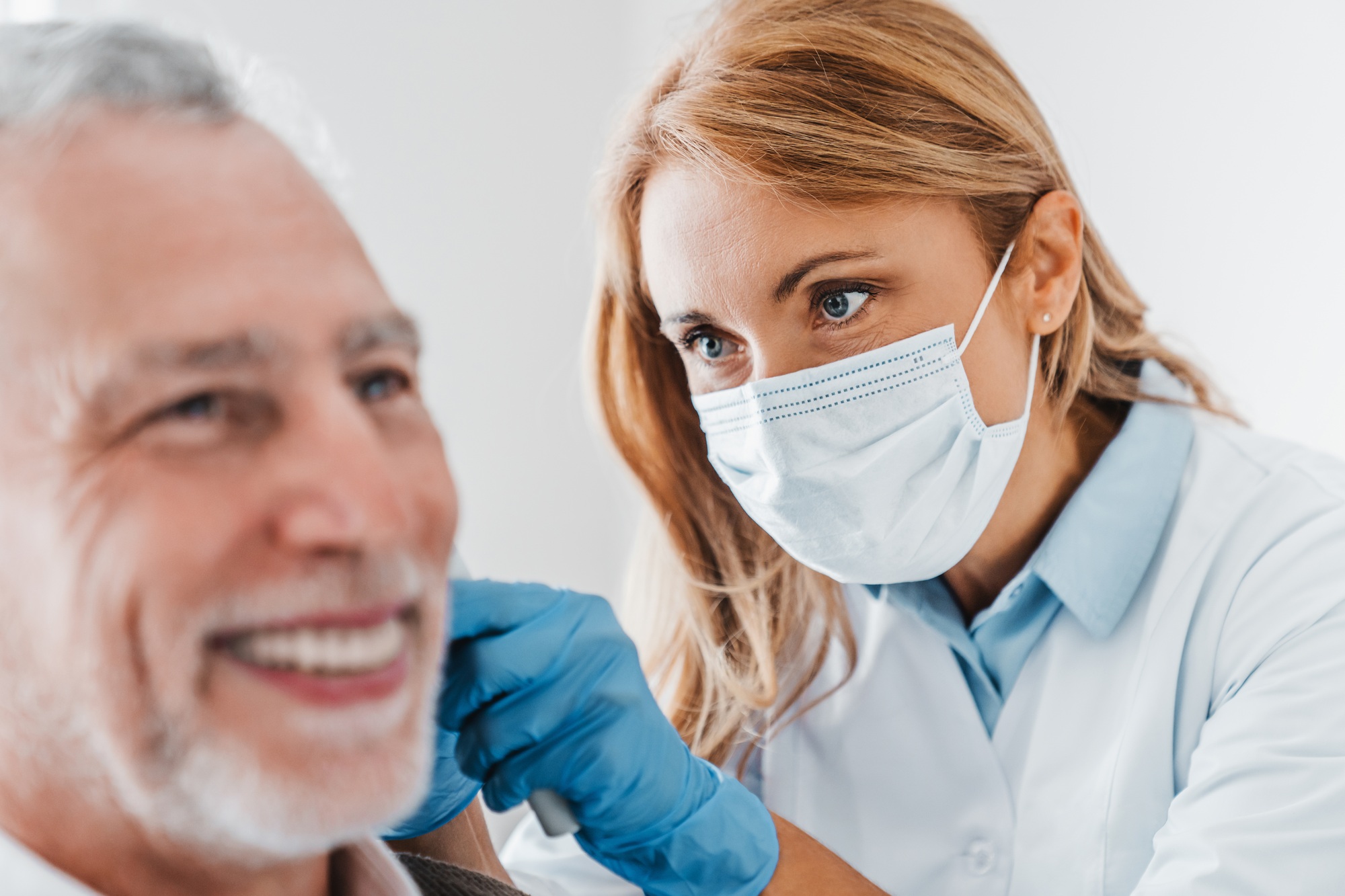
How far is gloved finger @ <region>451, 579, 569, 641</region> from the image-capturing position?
936mm

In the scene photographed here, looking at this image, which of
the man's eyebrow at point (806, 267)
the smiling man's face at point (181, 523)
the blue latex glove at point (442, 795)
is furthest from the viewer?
the man's eyebrow at point (806, 267)

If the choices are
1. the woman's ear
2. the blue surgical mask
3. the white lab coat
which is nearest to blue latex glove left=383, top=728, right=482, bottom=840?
the white lab coat

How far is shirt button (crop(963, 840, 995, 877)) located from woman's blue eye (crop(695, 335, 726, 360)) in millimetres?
664

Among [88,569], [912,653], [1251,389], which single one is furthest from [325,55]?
[1251,389]

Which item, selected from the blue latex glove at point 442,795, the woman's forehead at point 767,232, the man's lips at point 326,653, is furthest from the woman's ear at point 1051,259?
the man's lips at point 326,653

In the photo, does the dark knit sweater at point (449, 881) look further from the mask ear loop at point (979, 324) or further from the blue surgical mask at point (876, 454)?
the mask ear loop at point (979, 324)

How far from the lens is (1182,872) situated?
3.61ft

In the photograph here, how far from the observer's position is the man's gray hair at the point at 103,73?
0.70m

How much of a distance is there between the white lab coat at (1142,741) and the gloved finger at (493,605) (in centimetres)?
47

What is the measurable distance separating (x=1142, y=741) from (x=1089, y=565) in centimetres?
21

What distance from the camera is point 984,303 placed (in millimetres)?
1286

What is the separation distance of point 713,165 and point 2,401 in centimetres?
79

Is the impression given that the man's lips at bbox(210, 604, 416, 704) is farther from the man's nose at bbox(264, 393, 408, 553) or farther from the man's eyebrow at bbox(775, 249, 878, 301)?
the man's eyebrow at bbox(775, 249, 878, 301)

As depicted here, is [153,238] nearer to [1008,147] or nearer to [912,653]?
[1008,147]
